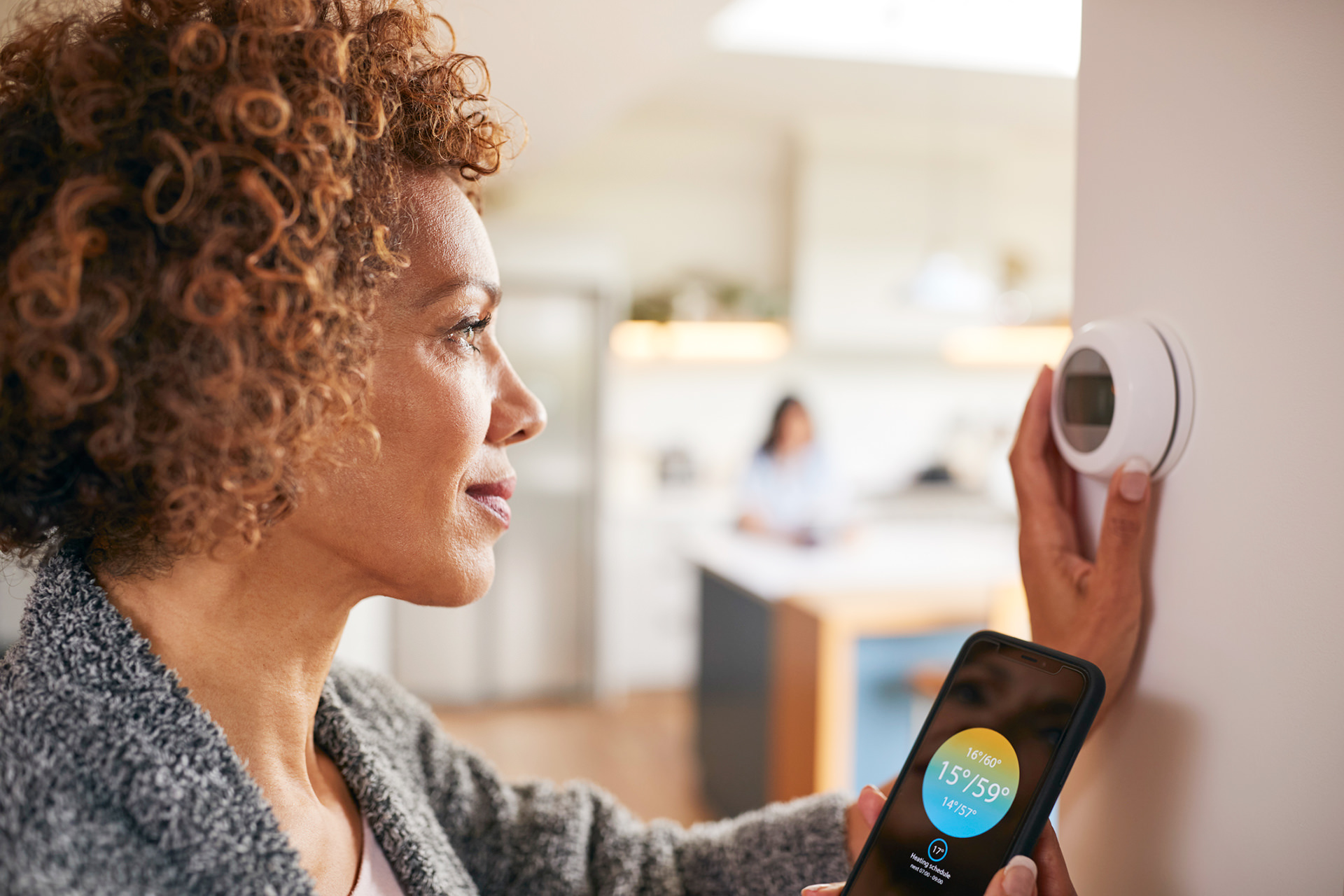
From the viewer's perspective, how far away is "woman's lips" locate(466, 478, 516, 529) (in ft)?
2.33

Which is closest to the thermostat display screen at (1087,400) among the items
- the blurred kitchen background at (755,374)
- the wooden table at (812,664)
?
the blurred kitchen background at (755,374)

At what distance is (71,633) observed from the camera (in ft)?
1.91

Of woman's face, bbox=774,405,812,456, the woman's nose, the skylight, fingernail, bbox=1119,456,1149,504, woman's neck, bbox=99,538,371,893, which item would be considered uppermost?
the skylight

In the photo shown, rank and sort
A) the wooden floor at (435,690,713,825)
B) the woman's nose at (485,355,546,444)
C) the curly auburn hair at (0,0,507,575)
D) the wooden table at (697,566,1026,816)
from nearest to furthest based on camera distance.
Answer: the curly auburn hair at (0,0,507,575) < the woman's nose at (485,355,546,444) < the wooden table at (697,566,1026,816) < the wooden floor at (435,690,713,825)

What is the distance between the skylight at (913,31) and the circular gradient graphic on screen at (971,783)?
3.11 m

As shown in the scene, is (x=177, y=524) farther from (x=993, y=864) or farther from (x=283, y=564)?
(x=993, y=864)

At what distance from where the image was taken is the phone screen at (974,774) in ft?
1.93

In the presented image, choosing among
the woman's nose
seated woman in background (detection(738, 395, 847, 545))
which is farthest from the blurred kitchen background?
the woman's nose

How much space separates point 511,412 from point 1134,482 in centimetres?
46

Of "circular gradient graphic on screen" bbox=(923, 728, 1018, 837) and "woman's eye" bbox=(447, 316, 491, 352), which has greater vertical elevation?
"woman's eye" bbox=(447, 316, 491, 352)

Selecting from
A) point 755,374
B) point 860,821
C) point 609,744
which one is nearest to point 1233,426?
point 860,821

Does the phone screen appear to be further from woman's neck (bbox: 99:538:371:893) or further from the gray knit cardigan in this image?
woman's neck (bbox: 99:538:371:893)

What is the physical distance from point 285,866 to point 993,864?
45cm

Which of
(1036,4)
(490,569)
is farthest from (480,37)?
(1036,4)
